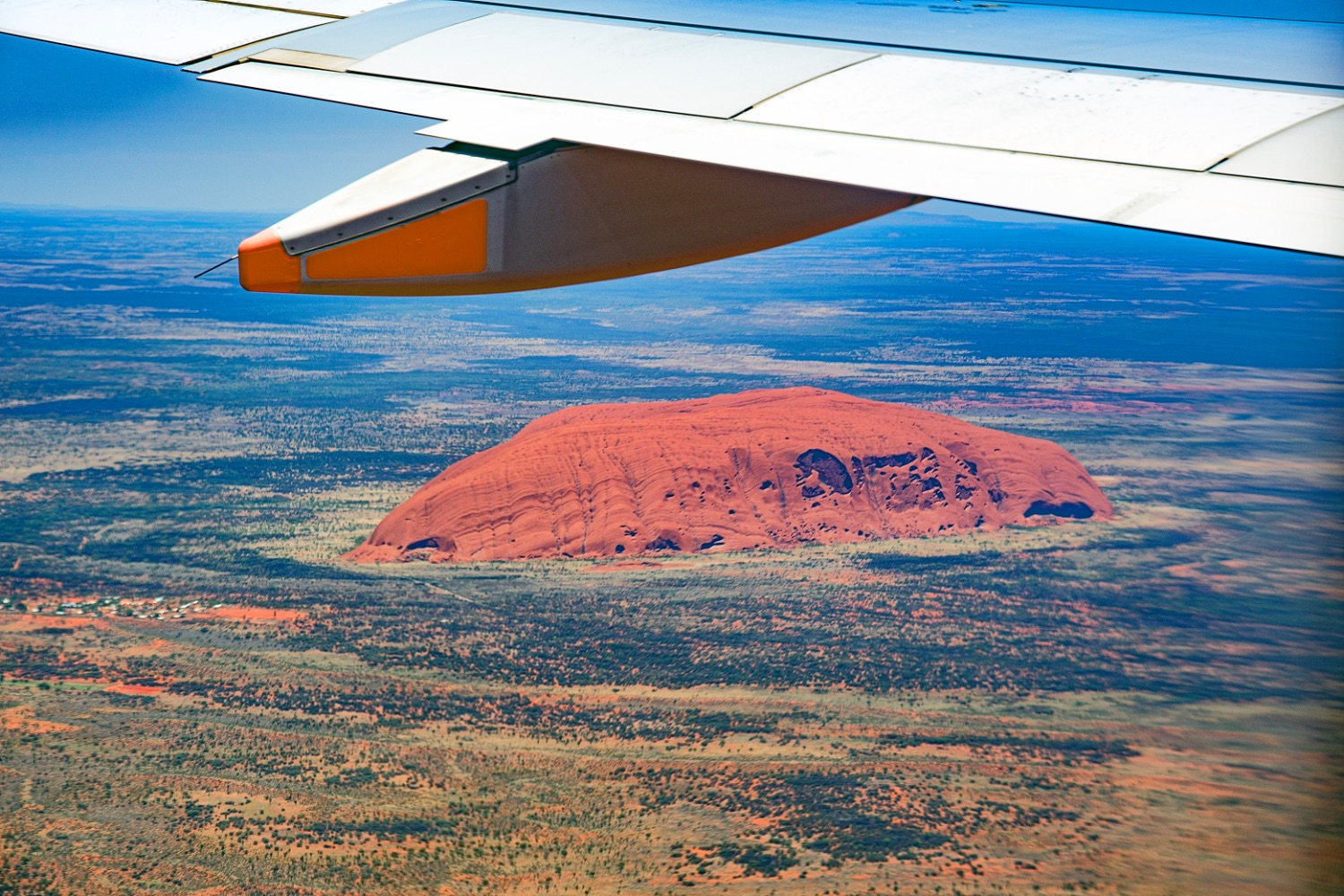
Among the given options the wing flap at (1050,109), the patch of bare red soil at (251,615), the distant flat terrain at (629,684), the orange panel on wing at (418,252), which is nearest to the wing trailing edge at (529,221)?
the orange panel on wing at (418,252)

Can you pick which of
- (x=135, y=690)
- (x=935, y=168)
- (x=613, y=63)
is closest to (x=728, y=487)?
(x=135, y=690)

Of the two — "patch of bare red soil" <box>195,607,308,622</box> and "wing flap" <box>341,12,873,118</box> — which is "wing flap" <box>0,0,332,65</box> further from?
"patch of bare red soil" <box>195,607,308,622</box>

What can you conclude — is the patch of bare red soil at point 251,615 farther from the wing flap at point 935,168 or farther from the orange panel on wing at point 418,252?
the orange panel on wing at point 418,252

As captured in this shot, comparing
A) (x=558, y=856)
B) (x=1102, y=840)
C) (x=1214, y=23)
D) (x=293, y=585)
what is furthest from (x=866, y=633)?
(x=1214, y=23)

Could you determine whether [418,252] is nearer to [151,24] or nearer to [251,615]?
A: [151,24]

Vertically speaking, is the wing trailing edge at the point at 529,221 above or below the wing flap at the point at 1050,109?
below

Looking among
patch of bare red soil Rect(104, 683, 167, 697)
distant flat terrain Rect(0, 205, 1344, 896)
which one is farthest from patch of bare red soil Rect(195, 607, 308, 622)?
patch of bare red soil Rect(104, 683, 167, 697)

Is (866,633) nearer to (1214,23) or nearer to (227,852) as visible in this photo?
(227,852)
